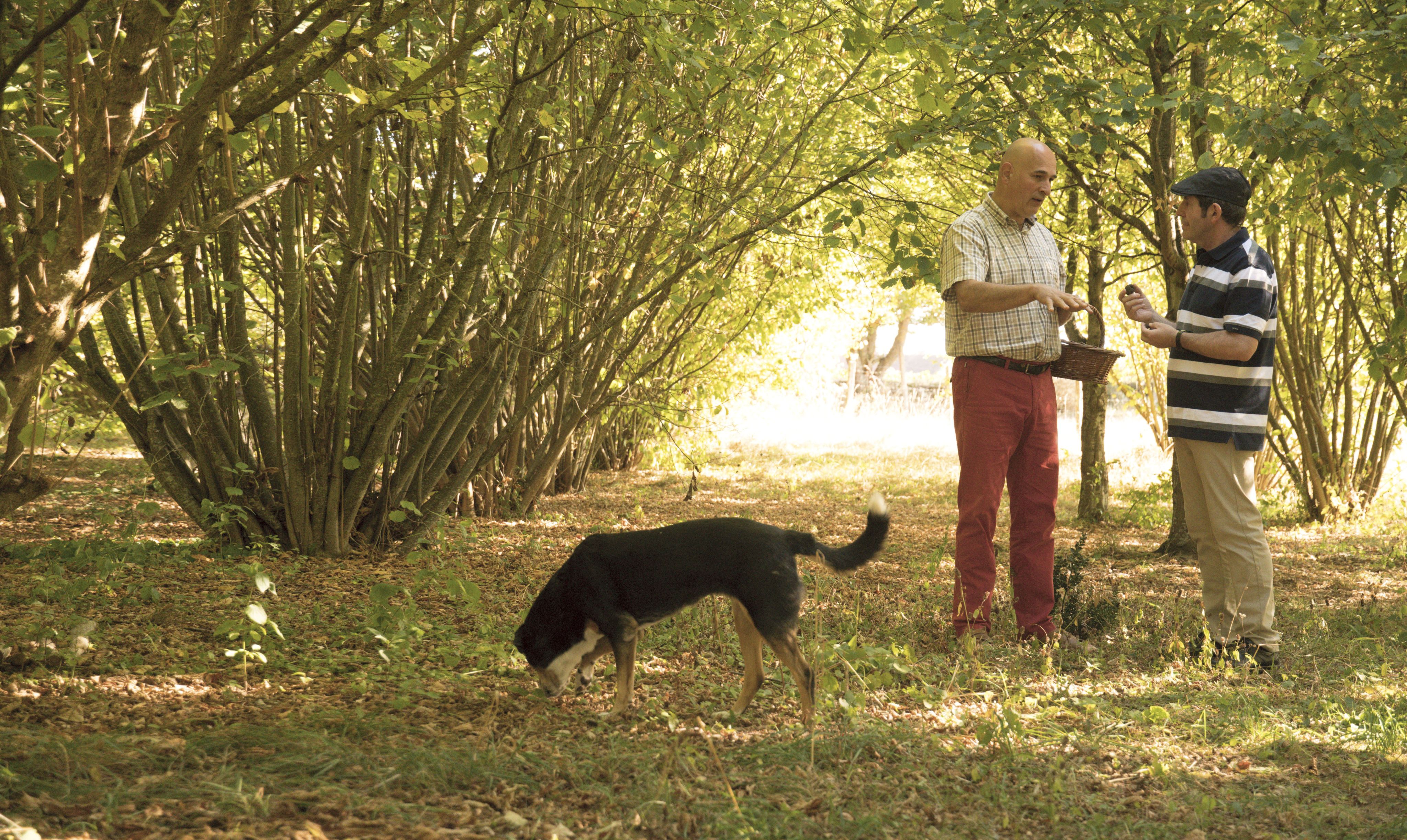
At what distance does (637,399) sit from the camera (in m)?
10.2

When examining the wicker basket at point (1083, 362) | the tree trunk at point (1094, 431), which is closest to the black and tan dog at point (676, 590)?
the wicker basket at point (1083, 362)

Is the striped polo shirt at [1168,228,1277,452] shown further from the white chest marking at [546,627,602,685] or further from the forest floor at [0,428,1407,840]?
the white chest marking at [546,627,602,685]

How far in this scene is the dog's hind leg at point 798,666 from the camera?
3326mm

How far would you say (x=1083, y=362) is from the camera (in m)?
4.54

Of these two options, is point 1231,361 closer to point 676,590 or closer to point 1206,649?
point 1206,649

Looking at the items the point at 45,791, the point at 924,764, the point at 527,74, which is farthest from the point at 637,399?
the point at 45,791

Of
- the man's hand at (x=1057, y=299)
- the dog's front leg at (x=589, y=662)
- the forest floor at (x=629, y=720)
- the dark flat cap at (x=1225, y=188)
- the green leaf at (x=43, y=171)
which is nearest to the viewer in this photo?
the forest floor at (x=629, y=720)

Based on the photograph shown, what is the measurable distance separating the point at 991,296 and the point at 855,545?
144cm

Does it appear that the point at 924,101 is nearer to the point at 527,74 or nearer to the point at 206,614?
the point at 527,74

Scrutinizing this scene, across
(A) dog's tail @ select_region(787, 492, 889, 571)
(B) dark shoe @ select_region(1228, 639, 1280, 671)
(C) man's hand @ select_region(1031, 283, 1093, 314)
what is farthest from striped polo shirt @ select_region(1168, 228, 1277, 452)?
(A) dog's tail @ select_region(787, 492, 889, 571)

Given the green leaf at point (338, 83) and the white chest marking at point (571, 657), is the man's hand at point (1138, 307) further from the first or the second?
the green leaf at point (338, 83)

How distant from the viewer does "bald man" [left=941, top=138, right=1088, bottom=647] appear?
4.45 metres

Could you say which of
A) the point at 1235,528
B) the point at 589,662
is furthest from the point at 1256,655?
the point at 589,662

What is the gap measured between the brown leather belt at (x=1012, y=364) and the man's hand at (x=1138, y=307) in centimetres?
44
